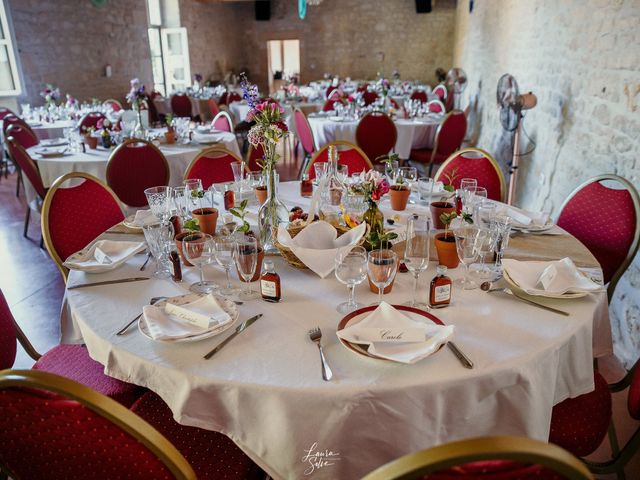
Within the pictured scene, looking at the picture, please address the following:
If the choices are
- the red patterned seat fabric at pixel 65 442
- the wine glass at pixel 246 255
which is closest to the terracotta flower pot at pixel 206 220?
the wine glass at pixel 246 255

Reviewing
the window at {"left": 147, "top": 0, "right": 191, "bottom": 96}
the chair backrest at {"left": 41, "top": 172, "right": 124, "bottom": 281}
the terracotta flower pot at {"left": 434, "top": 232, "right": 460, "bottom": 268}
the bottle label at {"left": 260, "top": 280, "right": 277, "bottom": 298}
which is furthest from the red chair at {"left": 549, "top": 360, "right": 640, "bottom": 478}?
the window at {"left": 147, "top": 0, "right": 191, "bottom": 96}

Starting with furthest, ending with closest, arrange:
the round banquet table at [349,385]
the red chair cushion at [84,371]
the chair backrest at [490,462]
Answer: the red chair cushion at [84,371] < the round banquet table at [349,385] < the chair backrest at [490,462]

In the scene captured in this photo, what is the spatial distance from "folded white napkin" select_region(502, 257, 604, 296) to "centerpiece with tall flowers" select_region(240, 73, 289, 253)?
847 mm

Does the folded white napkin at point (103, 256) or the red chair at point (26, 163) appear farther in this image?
the red chair at point (26, 163)

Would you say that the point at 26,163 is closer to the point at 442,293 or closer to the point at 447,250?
the point at 447,250

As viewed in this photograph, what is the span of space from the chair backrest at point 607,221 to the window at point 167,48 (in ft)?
32.4

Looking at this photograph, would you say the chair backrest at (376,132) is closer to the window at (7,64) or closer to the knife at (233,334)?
the knife at (233,334)

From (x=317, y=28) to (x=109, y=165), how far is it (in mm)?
10996

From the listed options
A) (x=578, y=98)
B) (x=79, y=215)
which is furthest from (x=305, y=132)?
(x=79, y=215)

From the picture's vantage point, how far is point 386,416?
44.1 inches

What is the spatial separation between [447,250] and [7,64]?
25.7 ft

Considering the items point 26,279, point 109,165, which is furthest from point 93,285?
point 26,279

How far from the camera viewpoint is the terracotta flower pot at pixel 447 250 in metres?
1.69

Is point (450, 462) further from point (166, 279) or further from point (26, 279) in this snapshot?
point (26, 279)
